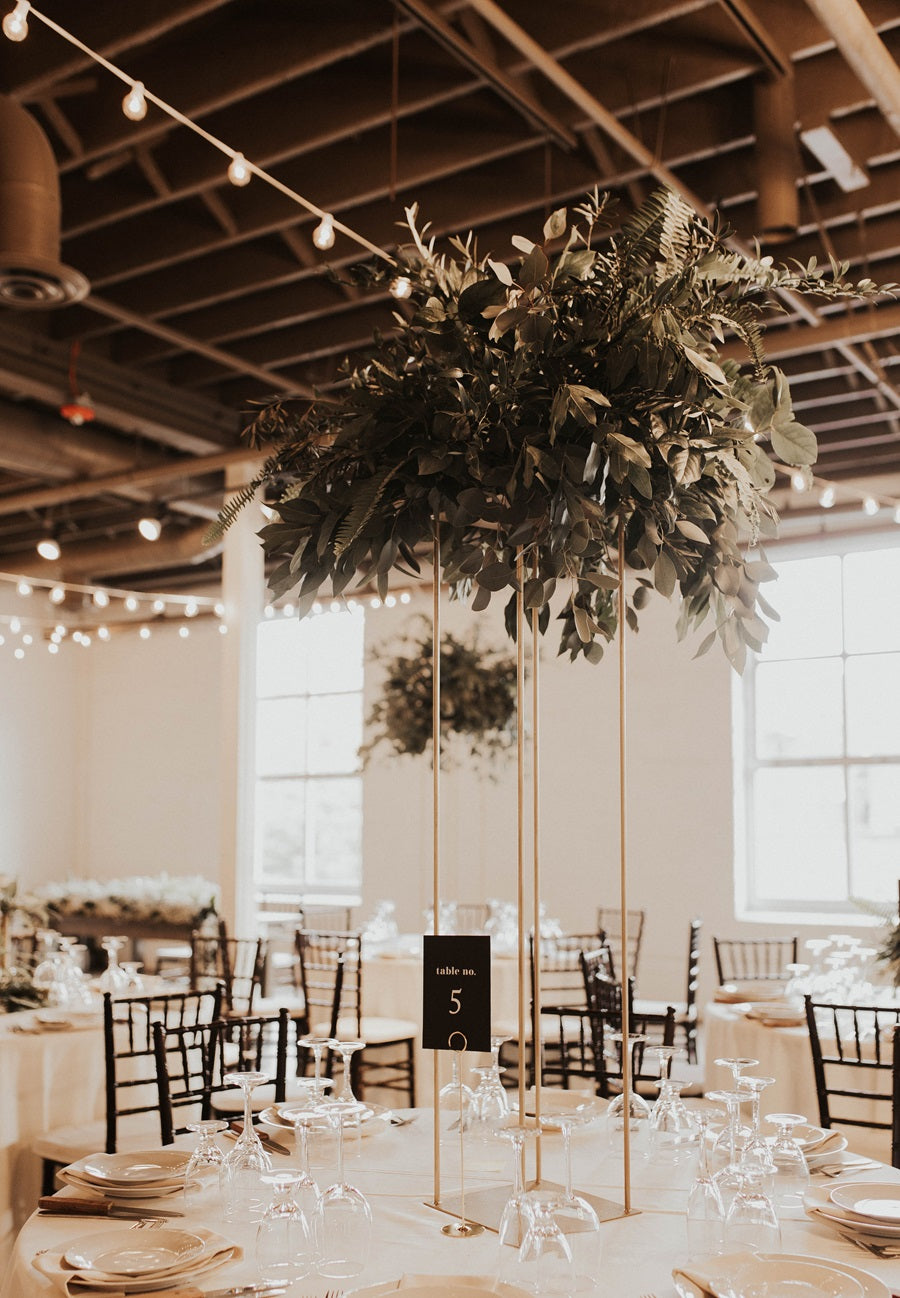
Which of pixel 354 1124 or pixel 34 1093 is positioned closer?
pixel 354 1124

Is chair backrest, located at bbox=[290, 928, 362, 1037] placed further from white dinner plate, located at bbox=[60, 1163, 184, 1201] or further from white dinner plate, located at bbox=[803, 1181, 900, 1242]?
white dinner plate, located at bbox=[803, 1181, 900, 1242]

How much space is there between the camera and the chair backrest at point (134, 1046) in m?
3.84

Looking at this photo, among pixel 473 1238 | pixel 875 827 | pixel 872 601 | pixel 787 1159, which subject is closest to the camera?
pixel 473 1238

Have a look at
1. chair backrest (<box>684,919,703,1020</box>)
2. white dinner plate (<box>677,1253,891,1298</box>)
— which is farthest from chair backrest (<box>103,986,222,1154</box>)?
chair backrest (<box>684,919,703,1020</box>)

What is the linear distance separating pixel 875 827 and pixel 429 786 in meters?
3.99

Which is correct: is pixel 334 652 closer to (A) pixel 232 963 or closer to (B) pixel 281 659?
(B) pixel 281 659

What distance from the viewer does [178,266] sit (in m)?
→ 6.91

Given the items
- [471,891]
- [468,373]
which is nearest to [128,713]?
[471,891]

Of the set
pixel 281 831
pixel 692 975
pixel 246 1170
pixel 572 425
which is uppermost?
pixel 572 425

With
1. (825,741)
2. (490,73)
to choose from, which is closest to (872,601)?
(825,741)

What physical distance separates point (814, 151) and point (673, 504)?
3.83m

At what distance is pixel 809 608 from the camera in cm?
1013

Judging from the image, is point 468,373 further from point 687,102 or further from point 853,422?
point 853,422

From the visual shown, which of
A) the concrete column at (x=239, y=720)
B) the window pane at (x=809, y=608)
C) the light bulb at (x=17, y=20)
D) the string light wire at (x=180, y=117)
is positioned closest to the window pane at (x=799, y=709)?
the window pane at (x=809, y=608)
